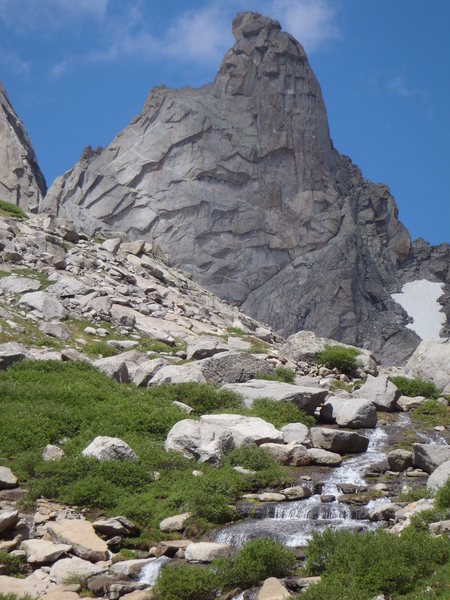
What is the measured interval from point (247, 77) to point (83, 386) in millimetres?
116386

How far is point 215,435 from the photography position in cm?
1766

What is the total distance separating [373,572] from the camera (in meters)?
10.1

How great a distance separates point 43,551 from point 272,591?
415cm

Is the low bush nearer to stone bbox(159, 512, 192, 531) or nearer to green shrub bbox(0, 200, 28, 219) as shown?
stone bbox(159, 512, 192, 531)

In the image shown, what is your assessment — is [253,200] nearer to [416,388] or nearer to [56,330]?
[416,388]

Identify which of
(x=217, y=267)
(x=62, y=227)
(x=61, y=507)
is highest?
(x=217, y=267)

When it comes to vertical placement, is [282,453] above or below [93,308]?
below

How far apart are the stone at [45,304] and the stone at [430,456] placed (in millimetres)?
18255

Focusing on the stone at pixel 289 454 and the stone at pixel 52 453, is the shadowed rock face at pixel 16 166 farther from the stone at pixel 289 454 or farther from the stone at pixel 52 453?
the stone at pixel 289 454

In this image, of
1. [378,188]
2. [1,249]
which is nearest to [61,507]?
[1,249]

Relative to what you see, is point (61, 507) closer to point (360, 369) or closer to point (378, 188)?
point (360, 369)

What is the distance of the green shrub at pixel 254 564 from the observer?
10.8 metres

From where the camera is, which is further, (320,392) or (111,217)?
(111,217)

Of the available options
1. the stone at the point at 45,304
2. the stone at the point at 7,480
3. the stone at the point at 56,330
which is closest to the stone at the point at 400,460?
the stone at the point at 7,480
